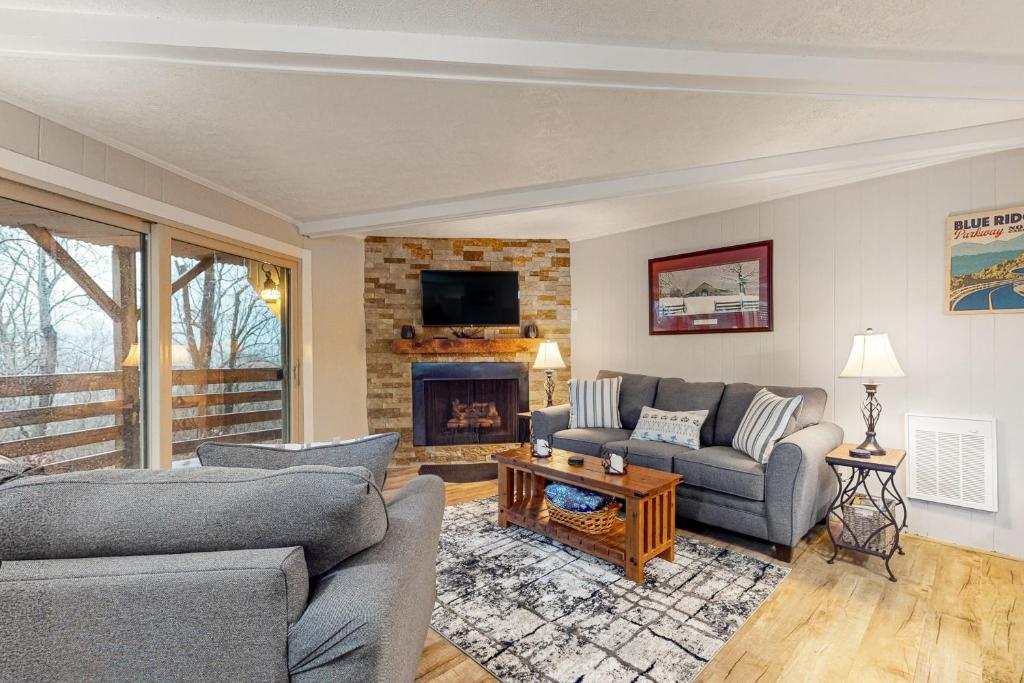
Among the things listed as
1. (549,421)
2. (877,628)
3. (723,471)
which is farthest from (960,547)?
(549,421)

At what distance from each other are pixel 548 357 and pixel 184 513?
3.67 meters

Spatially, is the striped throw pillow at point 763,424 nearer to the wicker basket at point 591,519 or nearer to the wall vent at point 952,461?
the wall vent at point 952,461

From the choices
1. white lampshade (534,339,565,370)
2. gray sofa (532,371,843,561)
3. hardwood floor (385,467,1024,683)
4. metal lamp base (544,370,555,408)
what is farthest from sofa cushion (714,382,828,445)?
metal lamp base (544,370,555,408)

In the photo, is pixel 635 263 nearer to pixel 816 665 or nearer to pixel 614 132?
pixel 614 132

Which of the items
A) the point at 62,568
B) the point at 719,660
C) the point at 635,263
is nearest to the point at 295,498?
the point at 62,568

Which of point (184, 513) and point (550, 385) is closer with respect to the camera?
point (184, 513)

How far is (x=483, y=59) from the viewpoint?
1771 mm

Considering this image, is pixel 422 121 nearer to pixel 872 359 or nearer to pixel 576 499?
pixel 576 499

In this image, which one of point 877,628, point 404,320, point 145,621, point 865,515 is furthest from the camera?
point 404,320

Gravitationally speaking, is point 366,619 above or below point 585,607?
above

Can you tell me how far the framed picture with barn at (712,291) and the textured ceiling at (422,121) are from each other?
1081 millimetres

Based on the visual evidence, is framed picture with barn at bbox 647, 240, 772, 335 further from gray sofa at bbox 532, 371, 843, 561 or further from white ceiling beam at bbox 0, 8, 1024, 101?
white ceiling beam at bbox 0, 8, 1024, 101

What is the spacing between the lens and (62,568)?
869 millimetres

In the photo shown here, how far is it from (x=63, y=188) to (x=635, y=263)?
405 cm
